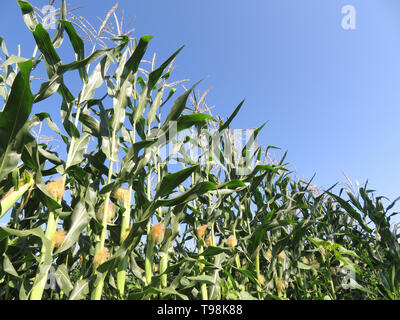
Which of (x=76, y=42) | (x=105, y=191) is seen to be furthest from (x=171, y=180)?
(x=76, y=42)

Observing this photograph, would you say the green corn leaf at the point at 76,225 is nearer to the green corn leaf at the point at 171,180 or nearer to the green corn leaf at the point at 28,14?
the green corn leaf at the point at 171,180

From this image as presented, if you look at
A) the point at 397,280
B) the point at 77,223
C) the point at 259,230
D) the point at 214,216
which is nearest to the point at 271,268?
the point at 259,230

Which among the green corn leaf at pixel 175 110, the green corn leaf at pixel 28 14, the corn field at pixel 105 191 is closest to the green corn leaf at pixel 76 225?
the corn field at pixel 105 191

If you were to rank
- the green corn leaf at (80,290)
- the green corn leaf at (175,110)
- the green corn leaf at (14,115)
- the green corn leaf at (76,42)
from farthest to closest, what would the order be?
the green corn leaf at (175,110) → the green corn leaf at (76,42) → the green corn leaf at (80,290) → the green corn leaf at (14,115)

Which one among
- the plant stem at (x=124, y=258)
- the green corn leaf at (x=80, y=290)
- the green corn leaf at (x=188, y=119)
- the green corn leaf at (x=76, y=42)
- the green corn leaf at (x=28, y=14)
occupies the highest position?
the green corn leaf at (x=28, y=14)

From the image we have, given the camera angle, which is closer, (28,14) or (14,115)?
(14,115)

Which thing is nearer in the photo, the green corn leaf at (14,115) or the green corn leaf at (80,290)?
the green corn leaf at (14,115)

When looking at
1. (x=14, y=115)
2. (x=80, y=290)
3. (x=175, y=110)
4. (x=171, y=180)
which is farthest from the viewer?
(x=175, y=110)

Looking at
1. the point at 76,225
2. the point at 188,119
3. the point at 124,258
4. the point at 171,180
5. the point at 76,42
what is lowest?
the point at 124,258

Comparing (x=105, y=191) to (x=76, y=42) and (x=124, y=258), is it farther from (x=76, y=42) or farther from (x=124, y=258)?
(x=76, y=42)

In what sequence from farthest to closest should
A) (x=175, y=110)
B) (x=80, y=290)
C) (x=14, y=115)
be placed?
(x=175, y=110) → (x=80, y=290) → (x=14, y=115)
